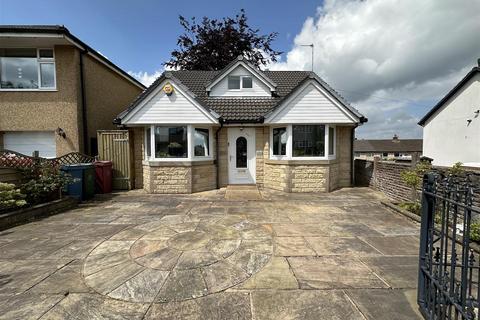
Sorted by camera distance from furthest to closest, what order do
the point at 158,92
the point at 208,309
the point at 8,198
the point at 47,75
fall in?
the point at 47,75, the point at 158,92, the point at 8,198, the point at 208,309

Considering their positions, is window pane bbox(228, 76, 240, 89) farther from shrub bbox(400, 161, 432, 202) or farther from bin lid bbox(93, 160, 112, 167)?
shrub bbox(400, 161, 432, 202)

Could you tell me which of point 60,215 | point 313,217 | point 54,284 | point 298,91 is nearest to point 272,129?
point 298,91

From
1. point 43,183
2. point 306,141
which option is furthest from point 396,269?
point 43,183

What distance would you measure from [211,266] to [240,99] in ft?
29.7

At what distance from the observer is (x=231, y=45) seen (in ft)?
71.0

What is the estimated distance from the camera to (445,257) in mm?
2207

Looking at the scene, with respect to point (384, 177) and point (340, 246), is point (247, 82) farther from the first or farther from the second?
point (340, 246)

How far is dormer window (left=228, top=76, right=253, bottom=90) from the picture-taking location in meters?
11.5

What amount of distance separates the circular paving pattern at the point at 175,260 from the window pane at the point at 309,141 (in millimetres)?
5081

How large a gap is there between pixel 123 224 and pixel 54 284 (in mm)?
2525

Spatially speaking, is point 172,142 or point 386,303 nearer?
point 386,303

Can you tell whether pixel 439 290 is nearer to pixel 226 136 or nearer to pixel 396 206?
pixel 396 206

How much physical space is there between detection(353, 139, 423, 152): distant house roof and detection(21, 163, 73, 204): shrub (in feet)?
212

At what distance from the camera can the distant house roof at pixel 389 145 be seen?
6122cm
